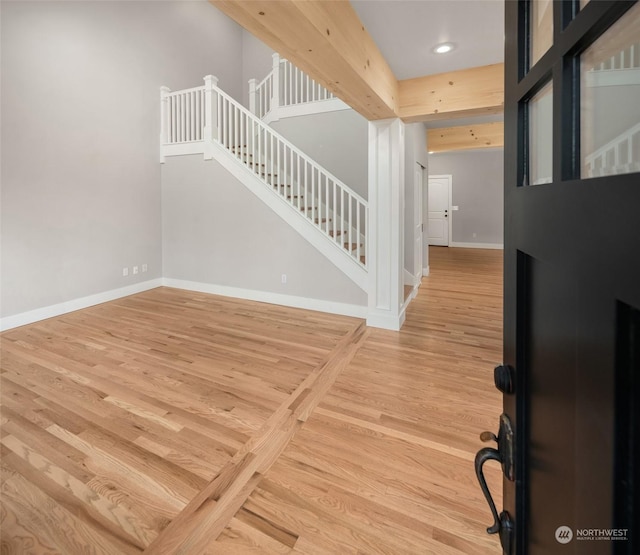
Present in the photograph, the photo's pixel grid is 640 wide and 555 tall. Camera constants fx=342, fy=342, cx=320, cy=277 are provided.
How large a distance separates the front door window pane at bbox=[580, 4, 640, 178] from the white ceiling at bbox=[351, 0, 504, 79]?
2.15m

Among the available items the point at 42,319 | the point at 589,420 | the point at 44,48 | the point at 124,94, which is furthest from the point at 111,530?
the point at 124,94

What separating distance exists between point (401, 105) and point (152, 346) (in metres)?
3.31

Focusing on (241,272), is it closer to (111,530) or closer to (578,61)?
(111,530)

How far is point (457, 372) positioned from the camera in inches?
107

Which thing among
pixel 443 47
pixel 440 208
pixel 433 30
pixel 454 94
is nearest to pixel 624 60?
pixel 433 30

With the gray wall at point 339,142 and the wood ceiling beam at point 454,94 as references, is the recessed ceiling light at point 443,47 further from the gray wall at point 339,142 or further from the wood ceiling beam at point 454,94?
the gray wall at point 339,142

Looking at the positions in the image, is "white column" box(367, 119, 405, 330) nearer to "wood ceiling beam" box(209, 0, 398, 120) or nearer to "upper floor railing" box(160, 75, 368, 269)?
"wood ceiling beam" box(209, 0, 398, 120)

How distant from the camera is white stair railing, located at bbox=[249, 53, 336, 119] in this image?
552 centimetres

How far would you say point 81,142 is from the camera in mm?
4281

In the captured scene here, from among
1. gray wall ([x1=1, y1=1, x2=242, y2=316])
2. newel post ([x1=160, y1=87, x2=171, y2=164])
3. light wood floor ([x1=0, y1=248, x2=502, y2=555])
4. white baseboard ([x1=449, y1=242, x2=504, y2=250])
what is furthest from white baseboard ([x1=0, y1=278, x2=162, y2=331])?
white baseboard ([x1=449, y1=242, x2=504, y2=250])

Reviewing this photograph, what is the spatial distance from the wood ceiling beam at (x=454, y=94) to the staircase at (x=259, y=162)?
1.16 metres

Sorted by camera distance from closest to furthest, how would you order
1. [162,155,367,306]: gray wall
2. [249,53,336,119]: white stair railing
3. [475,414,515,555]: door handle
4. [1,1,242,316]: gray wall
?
[475,414,515,555]: door handle
[1,1,242,316]: gray wall
[162,155,367,306]: gray wall
[249,53,336,119]: white stair railing

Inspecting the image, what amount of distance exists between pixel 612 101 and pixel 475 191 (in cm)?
1007

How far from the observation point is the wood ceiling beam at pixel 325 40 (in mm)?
1393
